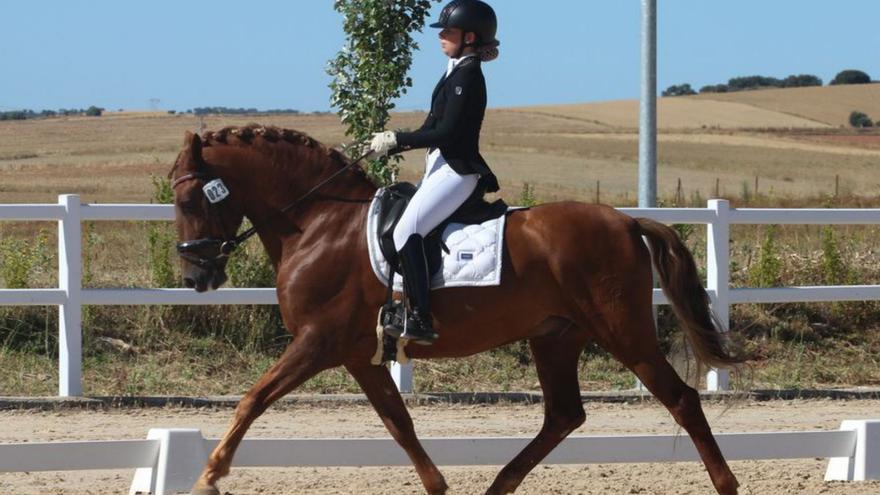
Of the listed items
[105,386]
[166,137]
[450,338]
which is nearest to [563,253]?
[450,338]

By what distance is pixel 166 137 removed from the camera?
4966cm

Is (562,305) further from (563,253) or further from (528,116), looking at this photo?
(528,116)

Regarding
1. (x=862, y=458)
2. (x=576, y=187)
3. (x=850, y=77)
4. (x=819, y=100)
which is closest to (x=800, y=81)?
(x=850, y=77)

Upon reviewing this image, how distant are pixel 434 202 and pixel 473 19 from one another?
906mm

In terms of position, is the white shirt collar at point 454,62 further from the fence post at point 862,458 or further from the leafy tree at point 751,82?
the leafy tree at point 751,82

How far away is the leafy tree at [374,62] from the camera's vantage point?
1102cm

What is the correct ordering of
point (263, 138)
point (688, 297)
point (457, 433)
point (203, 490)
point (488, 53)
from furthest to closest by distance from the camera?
1. point (457, 433)
2. point (688, 297)
3. point (263, 138)
4. point (488, 53)
5. point (203, 490)

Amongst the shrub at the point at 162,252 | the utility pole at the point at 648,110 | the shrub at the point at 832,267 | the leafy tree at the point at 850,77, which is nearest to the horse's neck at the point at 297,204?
the shrub at the point at 162,252

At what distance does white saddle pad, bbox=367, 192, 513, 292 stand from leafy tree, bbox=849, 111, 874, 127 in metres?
62.7

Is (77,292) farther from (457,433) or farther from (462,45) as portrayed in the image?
(462,45)

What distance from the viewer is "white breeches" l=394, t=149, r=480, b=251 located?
6391 mm

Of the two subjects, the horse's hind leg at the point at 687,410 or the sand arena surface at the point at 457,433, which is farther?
the sand arena surface at the point at 457,433

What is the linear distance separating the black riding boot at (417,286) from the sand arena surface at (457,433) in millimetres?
1343

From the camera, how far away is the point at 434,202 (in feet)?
21.0
